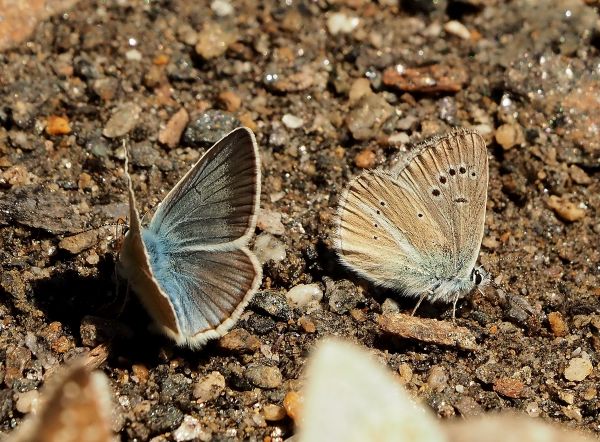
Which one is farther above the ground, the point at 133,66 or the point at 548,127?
the point at 133,66

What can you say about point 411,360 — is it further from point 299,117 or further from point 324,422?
point 324,422

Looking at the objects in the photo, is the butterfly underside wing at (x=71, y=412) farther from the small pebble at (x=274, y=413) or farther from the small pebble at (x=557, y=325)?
the small pebble at (x=557, y=325)

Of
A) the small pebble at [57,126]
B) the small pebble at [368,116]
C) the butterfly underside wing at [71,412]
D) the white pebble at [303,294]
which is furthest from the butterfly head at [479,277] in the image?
the butterfly underside wing at [71,412]

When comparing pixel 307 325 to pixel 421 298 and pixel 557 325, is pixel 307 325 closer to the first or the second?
pixel 421 298

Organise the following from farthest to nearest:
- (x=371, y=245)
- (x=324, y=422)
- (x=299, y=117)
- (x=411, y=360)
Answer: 1. (x=299, y=117)
2. (x=371, y=245)
3. (x=411, y=360)
4. (x=324, y=422)

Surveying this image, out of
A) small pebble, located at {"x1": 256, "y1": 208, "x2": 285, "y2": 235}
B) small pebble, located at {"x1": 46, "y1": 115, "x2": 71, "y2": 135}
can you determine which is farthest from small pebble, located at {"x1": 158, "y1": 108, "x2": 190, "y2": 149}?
small pebble, located at {"x1": 256, "y1": 208, "x2": 285, "y2": 235}

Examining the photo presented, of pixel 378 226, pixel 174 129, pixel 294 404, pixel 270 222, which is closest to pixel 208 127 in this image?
pixel 174 129

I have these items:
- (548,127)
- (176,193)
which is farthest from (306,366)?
(548,127)

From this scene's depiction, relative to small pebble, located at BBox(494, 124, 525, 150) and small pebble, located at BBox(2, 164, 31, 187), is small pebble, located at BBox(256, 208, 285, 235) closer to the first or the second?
small pebble, located at BBox(2, 164, 31, 187)
